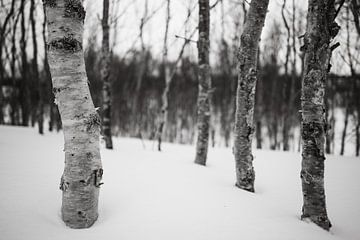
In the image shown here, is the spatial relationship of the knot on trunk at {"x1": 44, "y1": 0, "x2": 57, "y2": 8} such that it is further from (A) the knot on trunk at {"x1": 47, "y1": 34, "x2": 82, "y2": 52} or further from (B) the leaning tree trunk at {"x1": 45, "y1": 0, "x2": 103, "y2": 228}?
(A) the knot on trunk at {"x1": 47, "y1": 34, "x2": 82, "y2": 52}

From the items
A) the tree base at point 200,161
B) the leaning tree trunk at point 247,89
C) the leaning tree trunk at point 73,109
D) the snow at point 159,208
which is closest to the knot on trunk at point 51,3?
the leaning tree trunk at point 73,109

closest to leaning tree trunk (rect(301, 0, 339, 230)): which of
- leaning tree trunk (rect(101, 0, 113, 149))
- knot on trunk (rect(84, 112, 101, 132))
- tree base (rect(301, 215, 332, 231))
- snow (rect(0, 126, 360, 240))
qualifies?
tree base (rect(301, 215, 332, 231))

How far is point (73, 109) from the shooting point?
205 cm

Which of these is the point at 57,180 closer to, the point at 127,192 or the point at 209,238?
the point at 127,192

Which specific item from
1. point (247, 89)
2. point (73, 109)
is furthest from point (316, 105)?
point (73, 109)

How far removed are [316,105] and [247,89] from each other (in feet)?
3.57

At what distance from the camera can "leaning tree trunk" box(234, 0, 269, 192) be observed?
3508 millimetres

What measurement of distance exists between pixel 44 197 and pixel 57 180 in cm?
53

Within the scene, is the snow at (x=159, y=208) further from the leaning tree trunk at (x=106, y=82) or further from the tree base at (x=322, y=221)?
the leaning tree trunk at (x=106, y=82)

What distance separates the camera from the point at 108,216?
233 cm

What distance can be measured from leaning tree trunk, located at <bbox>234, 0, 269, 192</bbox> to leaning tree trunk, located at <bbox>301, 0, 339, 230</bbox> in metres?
0.89

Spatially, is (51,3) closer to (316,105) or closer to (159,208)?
(159,208)

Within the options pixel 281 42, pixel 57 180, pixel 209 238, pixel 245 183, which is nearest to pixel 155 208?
pixel 209 238

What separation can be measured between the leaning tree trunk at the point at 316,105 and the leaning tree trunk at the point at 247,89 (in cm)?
89
